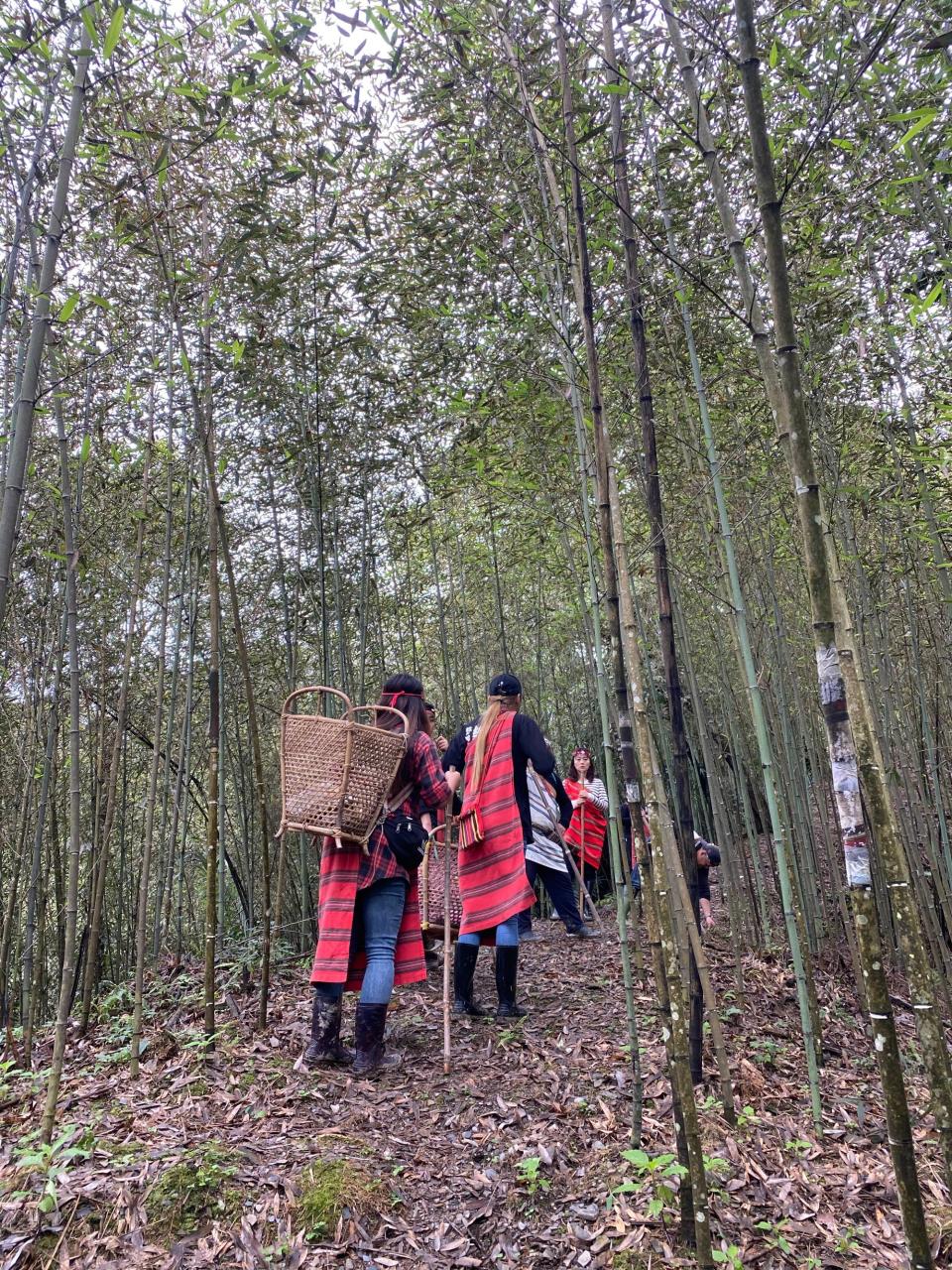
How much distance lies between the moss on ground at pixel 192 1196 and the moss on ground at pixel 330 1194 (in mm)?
171

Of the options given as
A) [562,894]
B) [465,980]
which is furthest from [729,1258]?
[562,894]

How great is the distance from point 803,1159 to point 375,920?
1650 mm

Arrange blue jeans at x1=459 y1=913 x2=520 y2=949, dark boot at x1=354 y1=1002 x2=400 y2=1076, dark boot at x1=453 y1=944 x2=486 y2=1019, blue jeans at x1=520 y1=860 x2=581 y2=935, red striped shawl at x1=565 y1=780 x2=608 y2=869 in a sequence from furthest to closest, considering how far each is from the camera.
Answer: red striped shawl at x1=565 y1=780 x2=608 y2=869, blue jeans at x1=520 y1=860 x2=581 y2=935, dark boot at x1=453 y1=944 x2=486 y2=1019, blue jeans at x1=459 y1=913 x2=520 y2=949, dark boot at x1=354 y1=1002 x2=400 y2=1076

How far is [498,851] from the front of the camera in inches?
140

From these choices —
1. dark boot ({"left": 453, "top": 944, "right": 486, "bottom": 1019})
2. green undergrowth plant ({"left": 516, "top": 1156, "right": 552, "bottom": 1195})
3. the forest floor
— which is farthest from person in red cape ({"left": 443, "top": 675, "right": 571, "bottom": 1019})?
green undergrowth plant ({"left": 516, "top": 1156, "right": 552, "bottom": 1195})

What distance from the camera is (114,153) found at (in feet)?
9.12

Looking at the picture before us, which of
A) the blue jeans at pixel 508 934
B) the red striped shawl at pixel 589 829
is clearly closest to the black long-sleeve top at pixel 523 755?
the blue jeans at pixel 508 934

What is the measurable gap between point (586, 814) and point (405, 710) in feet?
10.4

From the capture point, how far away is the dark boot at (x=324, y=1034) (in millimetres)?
2980

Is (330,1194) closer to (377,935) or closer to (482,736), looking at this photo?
(377,935)

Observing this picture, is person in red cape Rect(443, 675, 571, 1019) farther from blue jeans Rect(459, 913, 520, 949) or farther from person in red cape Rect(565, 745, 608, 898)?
person in red cape Rect(565, 745, 608, 898)

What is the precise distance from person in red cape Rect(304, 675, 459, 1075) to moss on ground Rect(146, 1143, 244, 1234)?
884 millimetres

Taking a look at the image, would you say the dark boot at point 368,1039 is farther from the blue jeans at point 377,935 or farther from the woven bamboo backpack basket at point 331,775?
the woven bamboo backpack basket at point 331,775

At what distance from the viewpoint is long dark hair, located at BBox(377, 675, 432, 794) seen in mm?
3232
